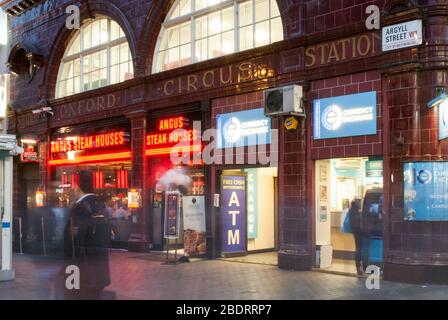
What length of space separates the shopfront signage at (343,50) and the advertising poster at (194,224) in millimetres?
4354

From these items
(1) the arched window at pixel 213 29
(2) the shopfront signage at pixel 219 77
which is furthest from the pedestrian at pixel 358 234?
(1) the arched window at pixel 213 29

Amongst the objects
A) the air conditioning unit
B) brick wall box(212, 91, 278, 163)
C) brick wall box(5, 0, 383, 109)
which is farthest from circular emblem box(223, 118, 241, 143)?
brick wall box(5, 0, 383, 109)

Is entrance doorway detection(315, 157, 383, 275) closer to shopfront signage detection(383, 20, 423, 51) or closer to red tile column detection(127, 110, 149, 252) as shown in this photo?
shopfront signage detection(383, 20, 423, 51)

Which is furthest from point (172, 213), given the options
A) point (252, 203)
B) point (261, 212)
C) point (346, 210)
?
point (346, 210)

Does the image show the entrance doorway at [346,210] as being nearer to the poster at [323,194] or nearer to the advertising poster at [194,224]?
the poster at [323,194]

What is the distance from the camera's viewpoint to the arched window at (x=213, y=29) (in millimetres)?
14586

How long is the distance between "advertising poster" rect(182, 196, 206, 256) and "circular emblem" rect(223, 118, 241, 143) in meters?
1.65

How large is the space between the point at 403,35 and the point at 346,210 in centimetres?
388

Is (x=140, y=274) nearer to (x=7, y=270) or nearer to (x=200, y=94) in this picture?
(x=7, y=270)

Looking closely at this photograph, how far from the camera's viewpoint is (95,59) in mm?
20484

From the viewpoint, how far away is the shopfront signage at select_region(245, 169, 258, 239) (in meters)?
15.8
